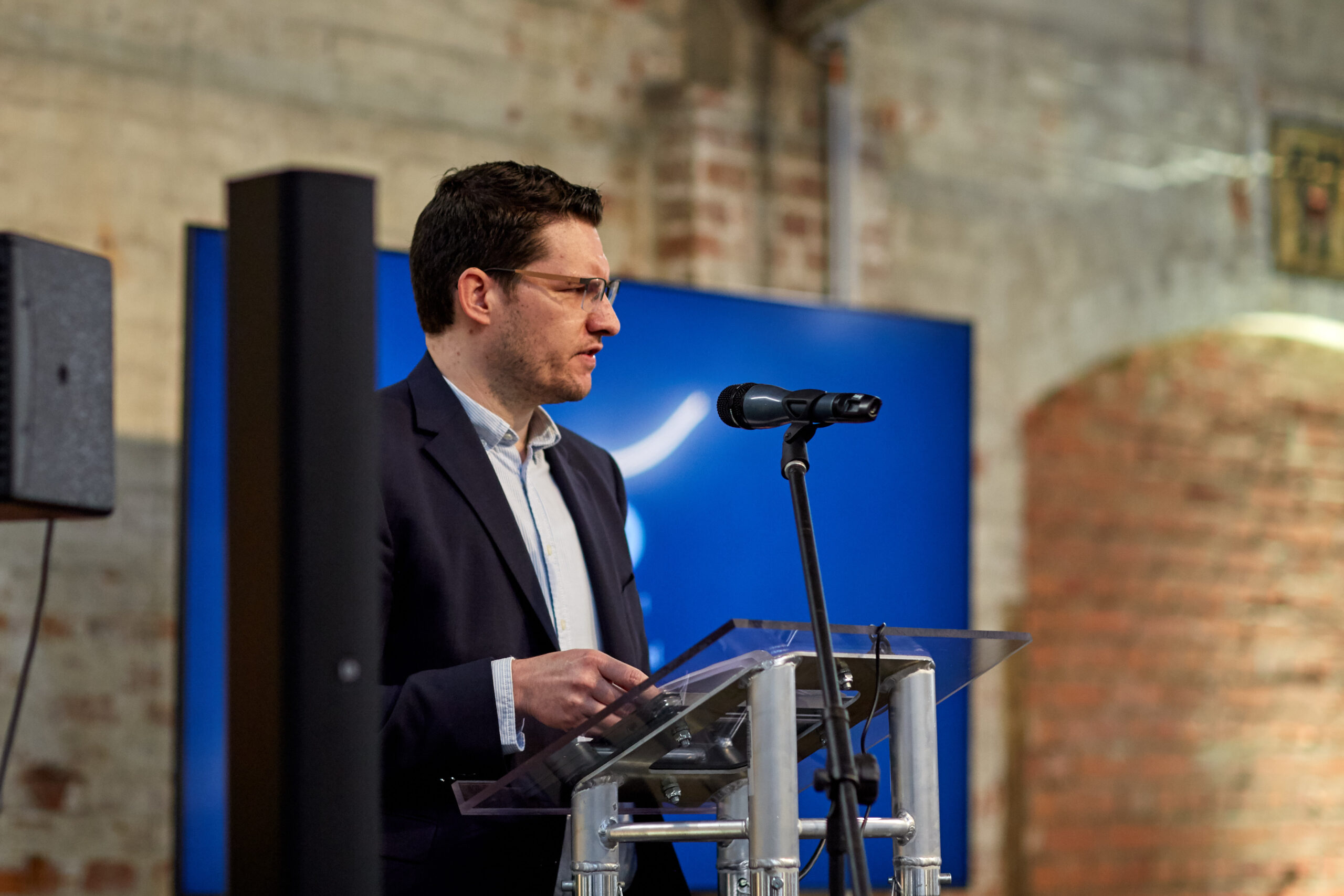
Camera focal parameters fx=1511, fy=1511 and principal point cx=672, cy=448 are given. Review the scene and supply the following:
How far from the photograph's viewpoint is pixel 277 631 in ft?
3.47

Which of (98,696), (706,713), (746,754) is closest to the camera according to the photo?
(706,713)

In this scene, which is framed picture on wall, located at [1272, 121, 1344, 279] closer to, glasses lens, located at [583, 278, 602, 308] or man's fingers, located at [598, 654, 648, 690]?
glasses lens, located at [583, 278, 602, 308]

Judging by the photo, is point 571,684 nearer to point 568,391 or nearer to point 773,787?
point 773,787

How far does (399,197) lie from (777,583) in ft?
4.39

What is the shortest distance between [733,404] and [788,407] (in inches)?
3.6

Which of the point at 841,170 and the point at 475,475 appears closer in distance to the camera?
the point at 475,475

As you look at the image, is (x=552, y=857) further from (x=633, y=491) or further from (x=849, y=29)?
(x=849, y=29)

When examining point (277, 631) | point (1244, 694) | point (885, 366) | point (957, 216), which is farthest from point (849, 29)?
point (277, 631)

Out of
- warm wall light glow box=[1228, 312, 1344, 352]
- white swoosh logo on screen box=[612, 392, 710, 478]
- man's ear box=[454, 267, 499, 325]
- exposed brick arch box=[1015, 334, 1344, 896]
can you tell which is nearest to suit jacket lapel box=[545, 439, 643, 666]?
man's ear box=[454, 267, 499, 325]

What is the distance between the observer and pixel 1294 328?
5305 millimetres

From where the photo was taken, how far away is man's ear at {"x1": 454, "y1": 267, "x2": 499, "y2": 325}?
2041 millimetres

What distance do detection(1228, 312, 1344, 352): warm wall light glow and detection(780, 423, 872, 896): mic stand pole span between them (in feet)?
13.7

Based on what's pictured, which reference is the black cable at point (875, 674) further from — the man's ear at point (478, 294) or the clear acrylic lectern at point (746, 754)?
the man's ear at point (478, 294)

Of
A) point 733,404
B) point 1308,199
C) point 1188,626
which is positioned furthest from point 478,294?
point 1308,199
